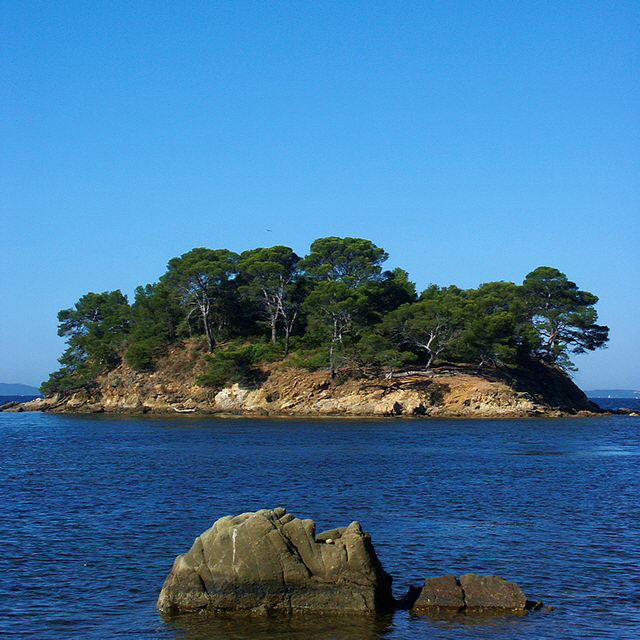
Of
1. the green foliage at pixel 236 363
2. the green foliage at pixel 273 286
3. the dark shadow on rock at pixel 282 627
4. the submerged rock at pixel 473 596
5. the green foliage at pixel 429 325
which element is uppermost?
the green foliage at pixel 273 286

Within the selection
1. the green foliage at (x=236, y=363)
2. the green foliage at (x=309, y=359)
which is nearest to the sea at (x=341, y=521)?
the green foliage at (x=309, y=359)

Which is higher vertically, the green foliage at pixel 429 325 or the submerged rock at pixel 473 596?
the green foliage at pixel 429 325

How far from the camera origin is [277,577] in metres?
15.3

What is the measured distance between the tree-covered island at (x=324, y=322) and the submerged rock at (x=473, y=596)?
64.3 m

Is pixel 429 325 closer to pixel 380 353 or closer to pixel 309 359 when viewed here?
pixel 380 353

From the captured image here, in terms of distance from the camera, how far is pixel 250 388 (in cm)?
8838

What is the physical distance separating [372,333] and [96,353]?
126 feet

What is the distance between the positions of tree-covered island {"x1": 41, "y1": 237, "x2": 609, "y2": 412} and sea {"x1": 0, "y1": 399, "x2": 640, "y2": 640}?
30.8 metres

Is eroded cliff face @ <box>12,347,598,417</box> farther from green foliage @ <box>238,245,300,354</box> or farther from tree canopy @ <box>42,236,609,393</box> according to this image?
green foliage @ <box>238,245,300,354</box>

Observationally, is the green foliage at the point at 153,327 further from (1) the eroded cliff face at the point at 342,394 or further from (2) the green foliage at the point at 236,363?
(2) the green foliage at the point at 236,363

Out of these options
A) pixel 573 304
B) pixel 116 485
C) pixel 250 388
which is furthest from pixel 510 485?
pixel 573 304

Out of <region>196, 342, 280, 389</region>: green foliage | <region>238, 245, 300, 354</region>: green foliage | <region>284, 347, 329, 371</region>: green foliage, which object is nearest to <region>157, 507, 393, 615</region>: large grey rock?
<region>284, 347, 329, 371</region>: green foliage

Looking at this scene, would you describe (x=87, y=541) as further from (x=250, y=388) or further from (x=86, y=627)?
(x=250, y=388)

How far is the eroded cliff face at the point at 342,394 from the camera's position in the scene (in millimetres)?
80562
